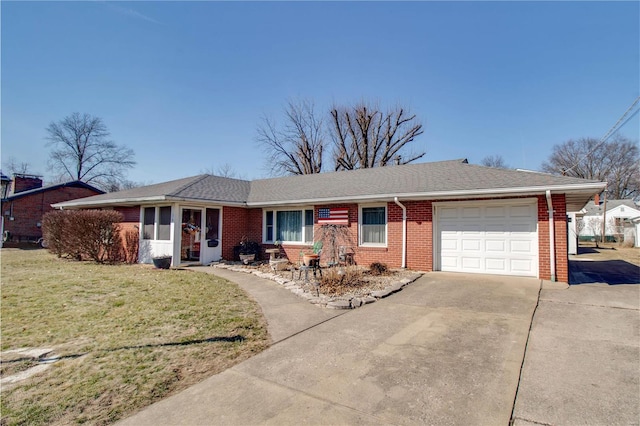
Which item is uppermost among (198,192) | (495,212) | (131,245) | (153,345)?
(198,192)

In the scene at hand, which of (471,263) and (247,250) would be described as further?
(247,250)

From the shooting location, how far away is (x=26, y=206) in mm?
22391

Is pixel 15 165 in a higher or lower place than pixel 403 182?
higher

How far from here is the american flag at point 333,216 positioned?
A: 11805mm

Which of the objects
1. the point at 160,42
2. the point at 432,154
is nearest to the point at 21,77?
the point at 160,42

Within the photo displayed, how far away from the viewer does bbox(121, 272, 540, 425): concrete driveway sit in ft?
8.73

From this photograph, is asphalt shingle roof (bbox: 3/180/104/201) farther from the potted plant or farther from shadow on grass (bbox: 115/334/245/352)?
shadow on grass (bbox: 115/334/245/352)

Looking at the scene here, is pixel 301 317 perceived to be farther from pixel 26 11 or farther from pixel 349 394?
pixel 26 11

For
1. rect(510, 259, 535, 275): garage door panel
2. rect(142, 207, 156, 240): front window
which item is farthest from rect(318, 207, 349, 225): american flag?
rect(142, 207, 156, 240): front window

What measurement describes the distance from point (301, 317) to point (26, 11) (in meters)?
9.73

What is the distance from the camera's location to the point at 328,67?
1447 centimetres

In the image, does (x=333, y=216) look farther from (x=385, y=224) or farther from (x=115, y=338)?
(x=115, y=338)

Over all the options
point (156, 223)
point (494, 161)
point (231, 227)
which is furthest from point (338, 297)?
point (494, 161)

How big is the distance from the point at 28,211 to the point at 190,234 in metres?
18.2
